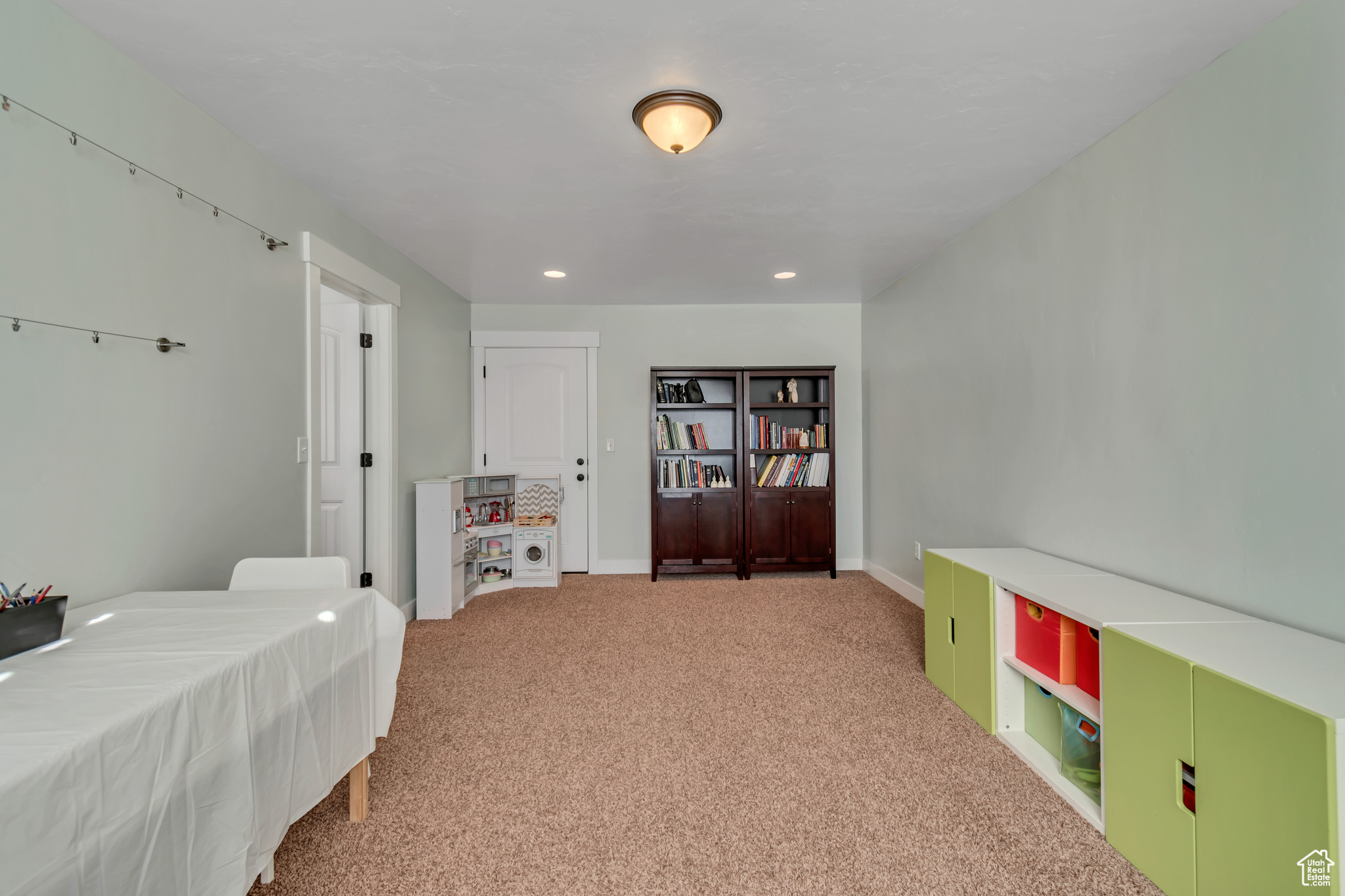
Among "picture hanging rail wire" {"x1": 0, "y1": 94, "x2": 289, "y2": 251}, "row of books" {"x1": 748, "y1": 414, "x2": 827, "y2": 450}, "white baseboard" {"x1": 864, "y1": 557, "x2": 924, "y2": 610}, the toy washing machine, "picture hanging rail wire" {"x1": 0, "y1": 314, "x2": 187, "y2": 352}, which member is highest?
"picture hanging rail wire" {"x1": 0, "y1": 94, "x2": 289, "y2": 251}

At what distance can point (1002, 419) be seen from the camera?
9.55 feet

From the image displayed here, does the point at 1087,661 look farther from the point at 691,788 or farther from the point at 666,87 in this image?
the point at 666,87

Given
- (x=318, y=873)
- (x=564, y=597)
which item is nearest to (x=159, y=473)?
(x=318, y=873)

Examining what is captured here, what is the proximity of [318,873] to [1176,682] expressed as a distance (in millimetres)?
2116

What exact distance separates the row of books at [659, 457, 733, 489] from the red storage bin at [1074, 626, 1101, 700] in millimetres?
2898

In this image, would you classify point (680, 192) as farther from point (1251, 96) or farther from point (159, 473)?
point (159, 473)

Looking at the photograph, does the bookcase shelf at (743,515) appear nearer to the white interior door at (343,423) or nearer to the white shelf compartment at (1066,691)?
the white interior door at (343,423)

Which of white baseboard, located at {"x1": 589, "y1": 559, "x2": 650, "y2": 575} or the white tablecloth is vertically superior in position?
the white tablecloth

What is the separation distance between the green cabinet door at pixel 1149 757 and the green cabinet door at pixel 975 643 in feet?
1.82

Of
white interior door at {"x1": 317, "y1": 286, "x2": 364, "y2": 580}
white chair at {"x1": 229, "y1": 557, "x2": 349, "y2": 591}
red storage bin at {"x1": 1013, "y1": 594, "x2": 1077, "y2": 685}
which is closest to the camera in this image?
white chair at {"x1": 229, "y1": 557, "x2": 349, "y2": 591}

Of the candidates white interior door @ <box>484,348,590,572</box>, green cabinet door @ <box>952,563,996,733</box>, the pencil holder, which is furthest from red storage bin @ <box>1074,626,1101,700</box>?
white interior door @ <box>484,348,590,572</box>

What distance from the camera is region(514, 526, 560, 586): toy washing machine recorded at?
448cm

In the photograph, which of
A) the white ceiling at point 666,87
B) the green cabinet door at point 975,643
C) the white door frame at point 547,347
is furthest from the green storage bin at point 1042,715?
the white door frame at point 547,347
